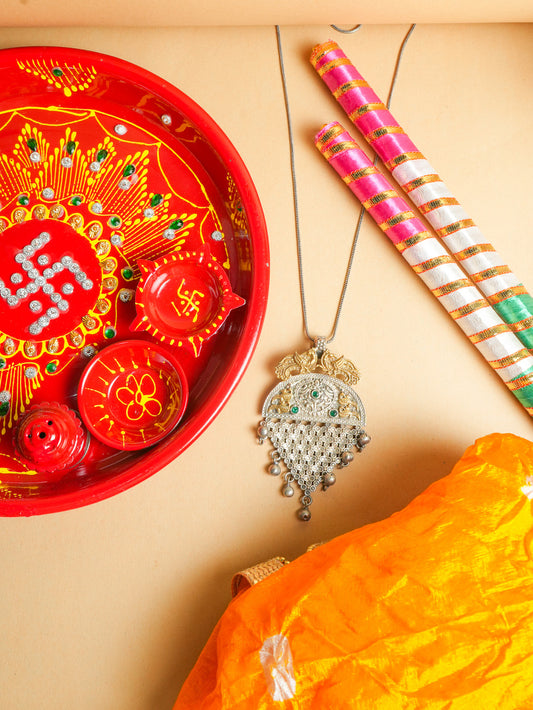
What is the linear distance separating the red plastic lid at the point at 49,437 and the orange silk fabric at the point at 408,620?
1.45ft

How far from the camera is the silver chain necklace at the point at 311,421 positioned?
1210mm

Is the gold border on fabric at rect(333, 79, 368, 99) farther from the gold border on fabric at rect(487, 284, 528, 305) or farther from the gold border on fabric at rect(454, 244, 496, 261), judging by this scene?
the gold border on fabric at rect(487, 284, 528, 305)

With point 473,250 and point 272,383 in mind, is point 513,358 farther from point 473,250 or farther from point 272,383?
point 272,383

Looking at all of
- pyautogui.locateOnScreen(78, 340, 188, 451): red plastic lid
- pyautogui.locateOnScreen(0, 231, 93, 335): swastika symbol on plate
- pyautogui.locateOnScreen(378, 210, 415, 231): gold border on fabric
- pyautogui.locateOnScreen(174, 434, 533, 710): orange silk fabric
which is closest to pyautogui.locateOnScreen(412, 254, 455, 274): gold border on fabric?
pyautogui.locateOnScreen(378, 210, 415, 231): gold border on fabric

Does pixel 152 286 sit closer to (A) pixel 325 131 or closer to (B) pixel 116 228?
(B) pixel 116 228

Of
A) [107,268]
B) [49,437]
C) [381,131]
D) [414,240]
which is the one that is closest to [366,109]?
[381,131]

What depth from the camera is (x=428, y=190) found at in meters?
1.24

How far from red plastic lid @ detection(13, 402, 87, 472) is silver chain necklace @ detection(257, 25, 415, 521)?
0.39 metres

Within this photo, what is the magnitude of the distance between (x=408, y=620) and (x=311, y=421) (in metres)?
0.43

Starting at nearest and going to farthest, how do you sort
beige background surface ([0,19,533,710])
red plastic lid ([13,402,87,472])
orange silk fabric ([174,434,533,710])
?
1. orange silk fabric ([174,434,533,710])
2. red plastic lid ([13,402,87,472])
3. beige background surface ([0,19,533,710])

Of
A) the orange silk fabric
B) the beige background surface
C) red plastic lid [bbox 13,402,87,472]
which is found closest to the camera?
the orange silk fabric

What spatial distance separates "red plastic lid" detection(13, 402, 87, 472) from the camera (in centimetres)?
106

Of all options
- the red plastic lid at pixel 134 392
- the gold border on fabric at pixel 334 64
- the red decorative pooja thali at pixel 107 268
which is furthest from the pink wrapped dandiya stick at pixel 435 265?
the red plastic lid at pixel 134 392

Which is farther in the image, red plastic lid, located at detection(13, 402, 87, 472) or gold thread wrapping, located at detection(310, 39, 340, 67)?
gold thread wrapping, located at detection(310, 39, 340, 67)
